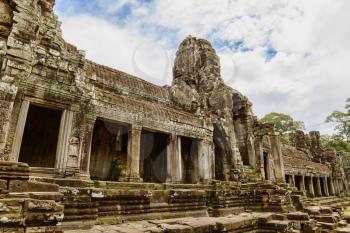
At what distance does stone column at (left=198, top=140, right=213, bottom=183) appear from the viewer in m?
11.2

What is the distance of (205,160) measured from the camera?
447 inches

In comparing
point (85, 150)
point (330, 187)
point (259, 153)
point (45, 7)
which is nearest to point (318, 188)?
point (330, 187)

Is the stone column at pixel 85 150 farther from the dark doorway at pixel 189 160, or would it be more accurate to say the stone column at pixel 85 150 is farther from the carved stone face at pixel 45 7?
the dark doorway at pixel 189 160

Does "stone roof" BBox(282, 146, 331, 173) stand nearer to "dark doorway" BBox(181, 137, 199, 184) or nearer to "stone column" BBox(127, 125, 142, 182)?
"dark doorway" BBox(181, 137, 199, 184)

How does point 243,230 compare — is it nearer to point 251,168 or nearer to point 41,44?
point 41,44

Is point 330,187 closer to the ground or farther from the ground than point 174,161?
closer to the ground

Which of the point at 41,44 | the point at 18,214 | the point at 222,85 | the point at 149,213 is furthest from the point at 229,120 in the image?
the point at 18,214

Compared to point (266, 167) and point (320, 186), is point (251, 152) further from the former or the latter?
point (320, 186)

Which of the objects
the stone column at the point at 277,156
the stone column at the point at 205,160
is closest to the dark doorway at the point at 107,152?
the stone column at the point at 205,160

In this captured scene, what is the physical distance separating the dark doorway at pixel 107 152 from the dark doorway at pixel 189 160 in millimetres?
3337

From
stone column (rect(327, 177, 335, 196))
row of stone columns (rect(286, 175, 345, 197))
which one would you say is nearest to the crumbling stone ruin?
row of stone columns (rect(286, 175, 345, 197))

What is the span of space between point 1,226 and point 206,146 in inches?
378

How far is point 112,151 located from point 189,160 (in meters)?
4.14

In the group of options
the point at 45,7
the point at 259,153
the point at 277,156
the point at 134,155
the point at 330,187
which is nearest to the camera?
the point at 45,7
